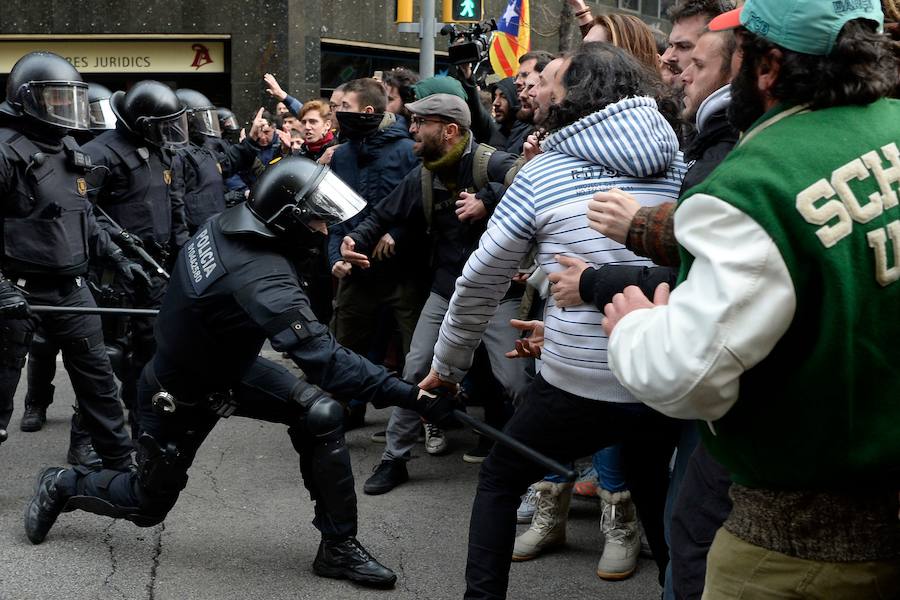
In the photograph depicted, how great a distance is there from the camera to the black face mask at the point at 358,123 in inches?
252

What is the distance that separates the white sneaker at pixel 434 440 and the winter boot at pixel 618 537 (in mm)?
1863

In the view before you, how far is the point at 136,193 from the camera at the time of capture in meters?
6.77

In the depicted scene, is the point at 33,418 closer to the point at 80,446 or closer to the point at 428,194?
the point at 80,446

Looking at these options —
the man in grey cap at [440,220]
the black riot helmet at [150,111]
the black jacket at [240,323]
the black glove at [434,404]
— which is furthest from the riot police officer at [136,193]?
the black glove at [434,404]

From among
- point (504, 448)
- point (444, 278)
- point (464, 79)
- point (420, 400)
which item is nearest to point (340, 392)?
point (420, 400)

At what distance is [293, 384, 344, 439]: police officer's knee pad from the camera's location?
411 cm

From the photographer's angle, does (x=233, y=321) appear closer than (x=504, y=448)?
No

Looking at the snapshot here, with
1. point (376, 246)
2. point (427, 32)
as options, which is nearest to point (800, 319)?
point (376, 246)

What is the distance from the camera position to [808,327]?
70.3 inches

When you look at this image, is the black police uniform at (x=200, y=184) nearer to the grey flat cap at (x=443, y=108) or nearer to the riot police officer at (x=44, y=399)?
the riot police officer at (x=44, y=399)

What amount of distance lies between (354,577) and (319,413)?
66cm

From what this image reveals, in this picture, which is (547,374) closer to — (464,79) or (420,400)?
(420,400)

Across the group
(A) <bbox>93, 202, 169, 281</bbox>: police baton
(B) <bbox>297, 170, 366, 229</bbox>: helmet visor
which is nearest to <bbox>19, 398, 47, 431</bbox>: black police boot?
(A) <bbox>93, 202, 169, 281</bbox>: police baton

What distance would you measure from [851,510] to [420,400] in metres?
2.10
